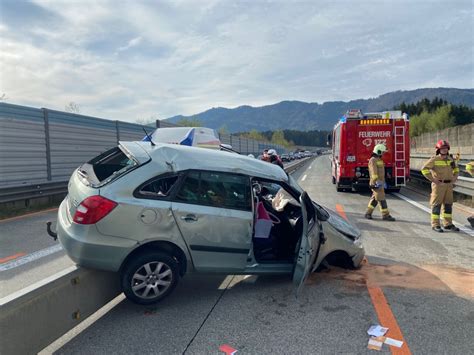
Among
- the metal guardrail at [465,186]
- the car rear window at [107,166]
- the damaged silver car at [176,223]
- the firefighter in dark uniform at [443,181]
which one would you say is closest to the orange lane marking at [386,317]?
the damaged silver car at [176,223]

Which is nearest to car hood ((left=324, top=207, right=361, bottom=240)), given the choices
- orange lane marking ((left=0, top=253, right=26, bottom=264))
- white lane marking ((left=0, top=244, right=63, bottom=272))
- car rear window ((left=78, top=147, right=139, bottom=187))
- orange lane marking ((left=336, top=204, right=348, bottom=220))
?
car rear window ((left=78, top=147, right=139, bottom=187))

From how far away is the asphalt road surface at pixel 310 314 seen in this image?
118 inches

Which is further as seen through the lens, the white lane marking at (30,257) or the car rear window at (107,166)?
the white lane marking at (30,257)

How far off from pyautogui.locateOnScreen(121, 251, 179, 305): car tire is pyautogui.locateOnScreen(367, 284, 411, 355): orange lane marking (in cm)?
213

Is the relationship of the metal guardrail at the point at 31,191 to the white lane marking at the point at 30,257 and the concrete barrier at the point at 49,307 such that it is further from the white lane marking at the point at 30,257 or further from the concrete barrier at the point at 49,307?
the concrete barrier at the point at 49,307

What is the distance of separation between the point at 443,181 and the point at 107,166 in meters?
6.52

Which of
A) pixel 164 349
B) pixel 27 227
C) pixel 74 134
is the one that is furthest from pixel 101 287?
pixel 74 134

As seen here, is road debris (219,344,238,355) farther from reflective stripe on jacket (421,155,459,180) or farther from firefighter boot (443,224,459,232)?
firefighter boot (443,224,459,232)

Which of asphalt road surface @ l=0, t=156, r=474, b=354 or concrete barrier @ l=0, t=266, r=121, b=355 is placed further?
asphalt road surface @ l=0, t=156, r=474, b=354

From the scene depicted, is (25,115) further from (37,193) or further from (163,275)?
(163,275)

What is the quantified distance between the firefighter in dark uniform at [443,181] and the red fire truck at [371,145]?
5.14 m

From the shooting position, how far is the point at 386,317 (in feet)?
11.4

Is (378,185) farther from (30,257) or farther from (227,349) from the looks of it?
(30,257)

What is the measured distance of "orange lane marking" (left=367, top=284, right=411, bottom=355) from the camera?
2.92 m
